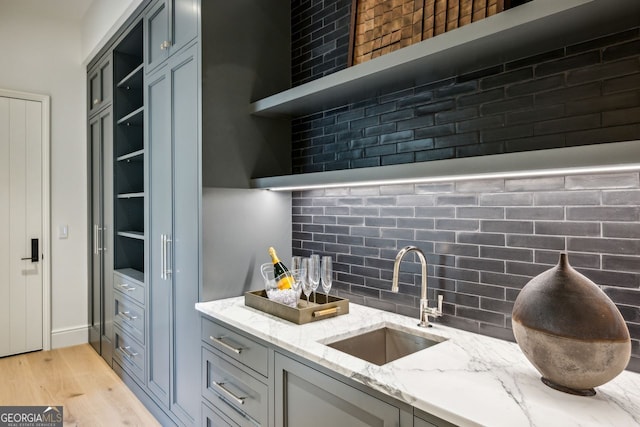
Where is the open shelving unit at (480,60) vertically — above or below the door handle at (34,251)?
above

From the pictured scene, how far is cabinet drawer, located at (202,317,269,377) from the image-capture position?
5.33 feet

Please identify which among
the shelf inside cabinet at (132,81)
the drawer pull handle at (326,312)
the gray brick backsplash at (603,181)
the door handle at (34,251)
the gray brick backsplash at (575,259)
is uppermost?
the shelf inside cabinet at (132,81)

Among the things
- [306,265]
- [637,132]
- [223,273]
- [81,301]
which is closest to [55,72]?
[81,301]

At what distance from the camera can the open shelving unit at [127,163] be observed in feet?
10.8

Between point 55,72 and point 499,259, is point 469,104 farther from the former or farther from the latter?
point 55,72

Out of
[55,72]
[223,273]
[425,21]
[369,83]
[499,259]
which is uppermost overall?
[55,72]

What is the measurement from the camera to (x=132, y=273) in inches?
123

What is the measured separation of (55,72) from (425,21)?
3657 millimetres

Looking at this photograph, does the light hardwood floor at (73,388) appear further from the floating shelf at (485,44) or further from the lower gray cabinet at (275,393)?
the floating shelf at (485,44)

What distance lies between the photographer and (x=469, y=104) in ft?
5.21

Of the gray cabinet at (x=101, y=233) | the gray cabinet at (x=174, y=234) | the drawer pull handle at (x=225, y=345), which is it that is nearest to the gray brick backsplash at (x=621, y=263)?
the drawer pull handle at (x=225, y=345)

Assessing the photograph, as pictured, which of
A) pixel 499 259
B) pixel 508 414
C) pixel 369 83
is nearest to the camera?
pixel 508 414

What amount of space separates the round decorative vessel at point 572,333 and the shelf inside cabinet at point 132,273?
98.6 inches

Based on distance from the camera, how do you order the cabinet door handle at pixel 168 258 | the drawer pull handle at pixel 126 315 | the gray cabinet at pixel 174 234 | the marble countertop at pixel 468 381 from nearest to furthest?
the marble countertop at pixel 468 381 → the gray cabinet at pixel 174 234 → the cabinet door handle at pixel 168 258 → the drawer pull handle at pixel 126 315
